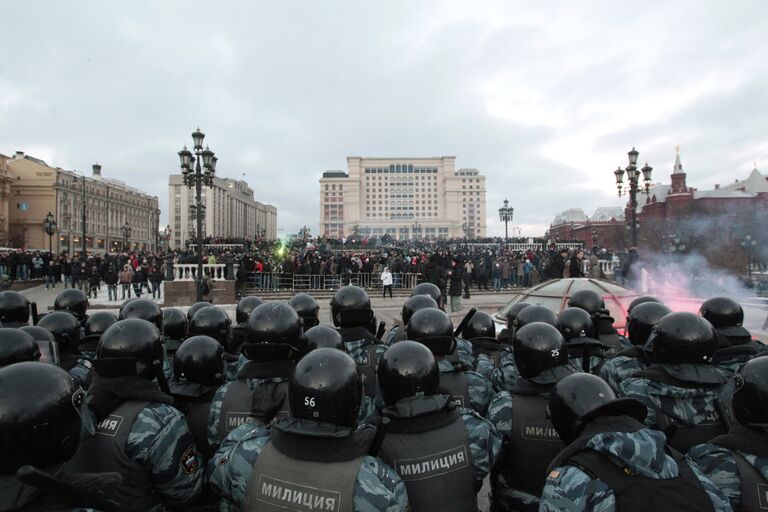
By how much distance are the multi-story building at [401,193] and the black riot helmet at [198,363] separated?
130800 millimetres

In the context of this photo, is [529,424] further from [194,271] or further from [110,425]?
[194,271]

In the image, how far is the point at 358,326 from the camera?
182 inches

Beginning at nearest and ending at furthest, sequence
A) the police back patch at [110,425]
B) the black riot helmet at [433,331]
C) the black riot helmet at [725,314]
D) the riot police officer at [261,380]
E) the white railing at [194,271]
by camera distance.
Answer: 1. the police back patch at [110,425]
2. the riot police officer at [261,380]
3. the black riot helmet at [433,331]
4. the black riot helmet at [725,314]
5. the white railing at [194,271]

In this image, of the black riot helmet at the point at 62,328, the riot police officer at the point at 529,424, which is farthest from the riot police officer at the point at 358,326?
the black riot helmet at the point at 62,328

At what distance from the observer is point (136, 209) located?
3708 inches

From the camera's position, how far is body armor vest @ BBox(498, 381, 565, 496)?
288cm

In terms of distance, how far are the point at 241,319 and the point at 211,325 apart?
38.5 inches

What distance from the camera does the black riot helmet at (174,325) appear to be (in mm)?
5039

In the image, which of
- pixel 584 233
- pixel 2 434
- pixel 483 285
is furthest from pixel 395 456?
pixel 584 233

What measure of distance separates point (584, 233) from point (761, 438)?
94778 millimetres

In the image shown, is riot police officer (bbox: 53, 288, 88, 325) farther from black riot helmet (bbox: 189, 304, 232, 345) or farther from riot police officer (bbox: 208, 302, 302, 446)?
riot police officer (bbox: 208, 302, 302, 446)

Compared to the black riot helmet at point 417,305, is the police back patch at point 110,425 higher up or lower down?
lower down

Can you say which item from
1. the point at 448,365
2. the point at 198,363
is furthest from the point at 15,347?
the point at 448,365

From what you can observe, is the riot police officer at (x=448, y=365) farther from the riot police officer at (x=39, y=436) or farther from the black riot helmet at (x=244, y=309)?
the black riot helmet at (x=244, y=309)
